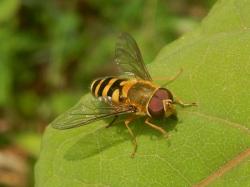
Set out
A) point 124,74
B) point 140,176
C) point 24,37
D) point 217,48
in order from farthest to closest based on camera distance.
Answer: point 24,37
point 124,74
point 217,48
point 140,176

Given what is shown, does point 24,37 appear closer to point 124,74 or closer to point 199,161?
point 124,74

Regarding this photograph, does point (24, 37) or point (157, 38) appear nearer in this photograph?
point (157, 38)

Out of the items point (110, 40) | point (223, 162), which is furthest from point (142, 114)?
point (110, 40)

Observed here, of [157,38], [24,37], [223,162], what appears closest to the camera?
[223,162]

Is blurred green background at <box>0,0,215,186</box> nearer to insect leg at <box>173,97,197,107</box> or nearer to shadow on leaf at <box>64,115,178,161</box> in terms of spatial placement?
shadow on leaf at <box>64,115,178,161</box>

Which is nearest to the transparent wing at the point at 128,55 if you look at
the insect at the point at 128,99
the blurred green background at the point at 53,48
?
the insect at the point at 128,99
